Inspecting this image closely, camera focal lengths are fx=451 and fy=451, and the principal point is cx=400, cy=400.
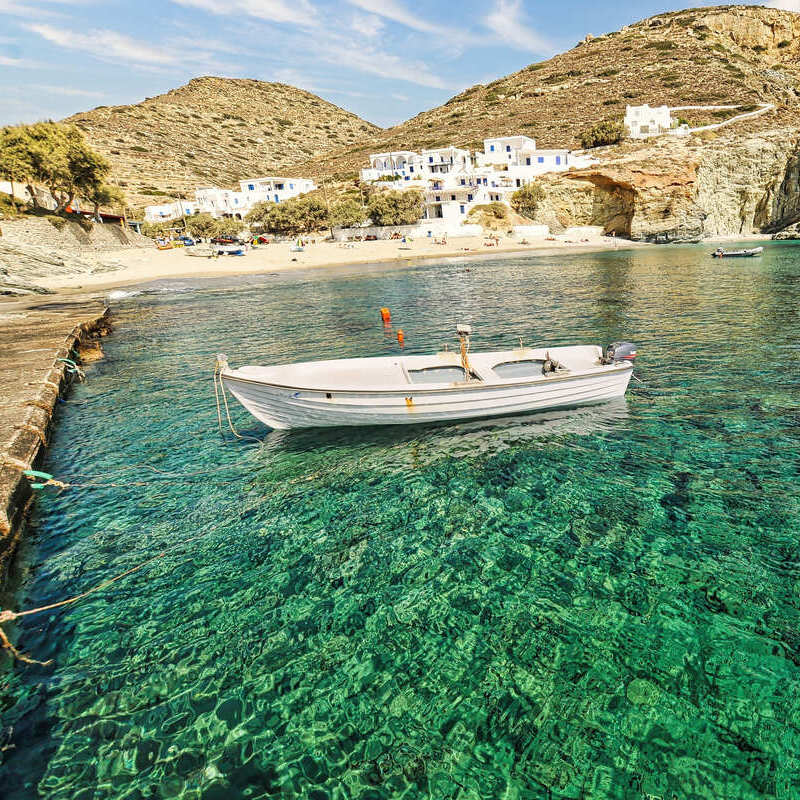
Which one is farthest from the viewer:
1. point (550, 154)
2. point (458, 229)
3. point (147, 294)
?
point (550, 154)

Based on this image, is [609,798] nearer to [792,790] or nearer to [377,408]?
[792,790]

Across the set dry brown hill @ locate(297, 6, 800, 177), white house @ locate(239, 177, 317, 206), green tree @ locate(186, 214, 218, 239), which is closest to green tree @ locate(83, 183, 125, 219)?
green tree @ locate(186, 214, 218, 239)

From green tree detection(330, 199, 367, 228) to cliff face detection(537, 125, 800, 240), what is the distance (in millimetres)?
43351

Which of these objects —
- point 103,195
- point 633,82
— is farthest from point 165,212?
point 633,82

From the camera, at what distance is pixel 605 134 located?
3922 inches

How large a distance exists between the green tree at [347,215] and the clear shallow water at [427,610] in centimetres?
7938

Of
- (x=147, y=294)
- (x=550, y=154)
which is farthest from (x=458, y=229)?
(x=147, y=294)

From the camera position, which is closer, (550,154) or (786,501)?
(786,501)

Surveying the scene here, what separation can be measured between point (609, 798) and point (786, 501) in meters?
7.56

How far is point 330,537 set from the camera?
29.3 ft

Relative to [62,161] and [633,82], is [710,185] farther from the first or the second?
[62,161]

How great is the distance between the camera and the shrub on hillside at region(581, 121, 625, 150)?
99000 millimetres

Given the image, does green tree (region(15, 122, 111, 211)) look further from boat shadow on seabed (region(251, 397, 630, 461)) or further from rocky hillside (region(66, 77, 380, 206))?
boat shadow on seabed (region(251, 397, 630, 461))

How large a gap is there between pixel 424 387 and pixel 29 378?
14672 mm
